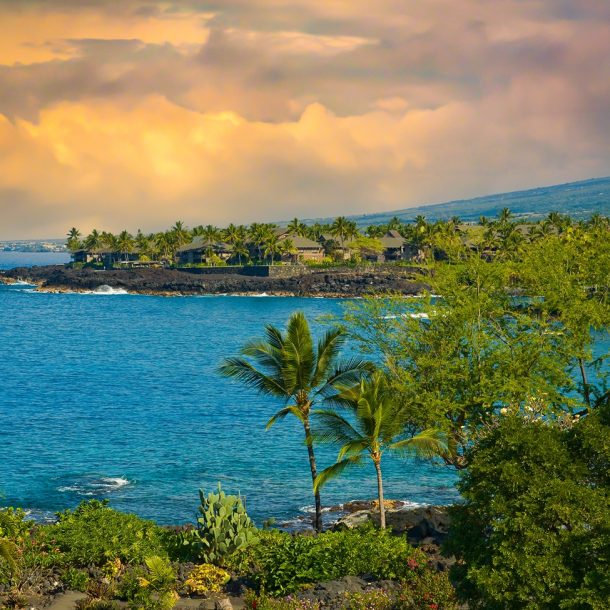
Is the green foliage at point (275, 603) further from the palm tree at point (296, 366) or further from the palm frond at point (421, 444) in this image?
the palm tree at point (296, 366)

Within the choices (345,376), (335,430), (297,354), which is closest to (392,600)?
(335,430)

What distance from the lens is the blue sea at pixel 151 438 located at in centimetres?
4419

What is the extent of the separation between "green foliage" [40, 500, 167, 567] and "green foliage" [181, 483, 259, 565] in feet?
3.53

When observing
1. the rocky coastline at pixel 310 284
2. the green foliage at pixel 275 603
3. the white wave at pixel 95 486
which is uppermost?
the rocky coastline at pixel 310 284

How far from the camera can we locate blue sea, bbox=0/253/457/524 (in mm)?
44188

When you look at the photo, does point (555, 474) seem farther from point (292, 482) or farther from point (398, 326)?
point (292, 482)

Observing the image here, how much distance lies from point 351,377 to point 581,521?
15477mm

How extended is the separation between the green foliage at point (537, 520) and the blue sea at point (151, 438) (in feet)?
72.3

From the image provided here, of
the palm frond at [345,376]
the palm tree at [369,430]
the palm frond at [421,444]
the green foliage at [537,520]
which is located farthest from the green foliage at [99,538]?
the green foliage at [537,520]

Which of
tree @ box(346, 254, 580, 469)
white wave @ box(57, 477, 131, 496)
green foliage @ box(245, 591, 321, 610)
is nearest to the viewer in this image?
green foliage @ box(245, 591, 321, 610)

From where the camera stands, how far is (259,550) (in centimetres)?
2478

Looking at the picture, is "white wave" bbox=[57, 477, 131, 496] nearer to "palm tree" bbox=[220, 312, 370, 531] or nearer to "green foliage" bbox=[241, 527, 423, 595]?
"palm tree" bbox=[220, 312, 370, 531]

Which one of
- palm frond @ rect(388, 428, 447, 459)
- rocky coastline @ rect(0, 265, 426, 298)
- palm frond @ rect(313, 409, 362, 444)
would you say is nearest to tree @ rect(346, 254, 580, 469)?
palm frond @ rect(388, 428, 447, 459)

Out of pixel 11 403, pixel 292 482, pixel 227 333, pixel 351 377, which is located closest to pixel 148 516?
pixel 292 482
